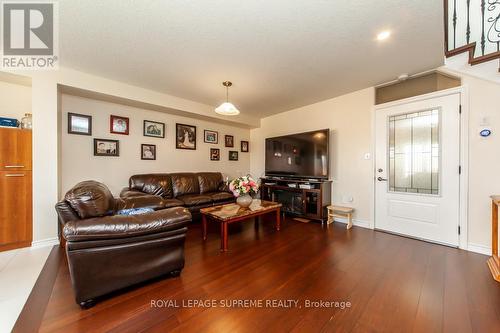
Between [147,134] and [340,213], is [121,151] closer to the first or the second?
[147,134]

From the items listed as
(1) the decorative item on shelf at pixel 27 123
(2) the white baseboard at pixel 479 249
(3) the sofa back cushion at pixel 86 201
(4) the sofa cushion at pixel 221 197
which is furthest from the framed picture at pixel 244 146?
(2) the white baseboard at pixel 479 249

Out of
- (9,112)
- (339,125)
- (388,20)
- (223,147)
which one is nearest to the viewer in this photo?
(388,20)

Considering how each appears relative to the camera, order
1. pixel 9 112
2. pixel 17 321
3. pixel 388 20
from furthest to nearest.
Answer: pixel 9 112 → pixel 388 20 → pixel 17 321

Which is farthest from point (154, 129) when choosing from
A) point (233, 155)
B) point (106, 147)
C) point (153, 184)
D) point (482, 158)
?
point (482, 158)

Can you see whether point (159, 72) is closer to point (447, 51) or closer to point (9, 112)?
point (9, 112)

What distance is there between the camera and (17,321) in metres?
1.39

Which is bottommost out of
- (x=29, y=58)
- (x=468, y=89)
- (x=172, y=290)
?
(x=172, y=290)

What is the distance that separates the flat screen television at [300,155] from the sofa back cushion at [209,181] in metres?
1.26

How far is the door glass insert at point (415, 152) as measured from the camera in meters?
2.87

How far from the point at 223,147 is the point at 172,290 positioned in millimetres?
3884

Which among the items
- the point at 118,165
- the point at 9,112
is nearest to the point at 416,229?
the point at 118,165

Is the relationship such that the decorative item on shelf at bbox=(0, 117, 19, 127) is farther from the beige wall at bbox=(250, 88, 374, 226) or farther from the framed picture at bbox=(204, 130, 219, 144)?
the beige wall at bbox=(250, 88, 374, 226)

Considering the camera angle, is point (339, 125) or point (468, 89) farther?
point (339, 125)

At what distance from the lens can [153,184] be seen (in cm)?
375
